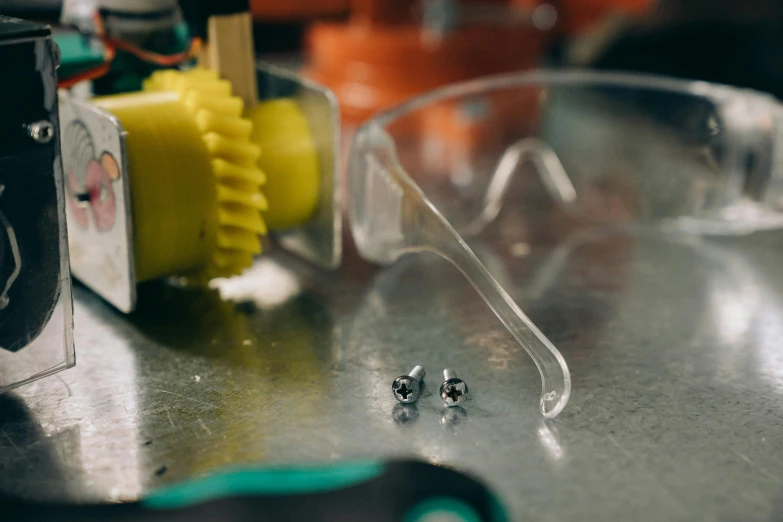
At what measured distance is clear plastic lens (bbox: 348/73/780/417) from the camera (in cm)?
59

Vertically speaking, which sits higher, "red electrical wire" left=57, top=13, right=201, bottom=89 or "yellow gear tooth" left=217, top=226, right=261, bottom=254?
"red electrical wire" left=57, top=13, right=201, bottom=89

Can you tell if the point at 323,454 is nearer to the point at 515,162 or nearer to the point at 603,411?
the point at 603,411

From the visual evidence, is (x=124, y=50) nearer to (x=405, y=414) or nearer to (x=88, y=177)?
(x=88, y=177)

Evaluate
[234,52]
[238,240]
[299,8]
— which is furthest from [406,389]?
[299,8]

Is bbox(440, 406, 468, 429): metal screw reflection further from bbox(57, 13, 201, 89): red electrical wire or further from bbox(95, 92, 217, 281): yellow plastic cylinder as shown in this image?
bbox(57, 13, 201, 89): red electrical wire

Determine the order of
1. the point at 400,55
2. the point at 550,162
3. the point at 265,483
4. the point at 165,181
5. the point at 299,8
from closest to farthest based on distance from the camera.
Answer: the point at 265,483 → the point at 165,181 → the point at 550,162 → the point at 400,55 → the point at 299,8

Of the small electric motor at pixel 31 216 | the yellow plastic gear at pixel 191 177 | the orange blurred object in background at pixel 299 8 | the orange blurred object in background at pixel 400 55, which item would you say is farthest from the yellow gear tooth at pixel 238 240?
the orange blurred object in background at pixel 299 8

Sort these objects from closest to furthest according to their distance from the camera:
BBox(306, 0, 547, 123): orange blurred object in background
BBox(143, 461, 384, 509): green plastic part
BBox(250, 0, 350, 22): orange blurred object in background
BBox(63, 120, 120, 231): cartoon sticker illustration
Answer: BBox(143, 461, 384, 509): green plastic part
BBox(63, 120, 120, 231): cartoon sticker illustration
BBox(306, 0, 547, 123): orange blurred object in background
BBox(250, 0, 350, 22): orange blurred object in background

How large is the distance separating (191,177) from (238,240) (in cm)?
6

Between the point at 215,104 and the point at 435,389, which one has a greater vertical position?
the point at 215,104

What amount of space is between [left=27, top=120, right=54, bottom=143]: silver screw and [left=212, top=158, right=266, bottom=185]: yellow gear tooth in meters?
0.13

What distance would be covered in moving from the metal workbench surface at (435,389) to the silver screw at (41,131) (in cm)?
14

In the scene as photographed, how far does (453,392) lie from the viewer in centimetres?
46

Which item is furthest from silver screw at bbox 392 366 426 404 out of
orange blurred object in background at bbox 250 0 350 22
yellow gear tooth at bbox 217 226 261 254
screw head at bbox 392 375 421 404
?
orange blurred object in background at bbox 250 0 350 22
